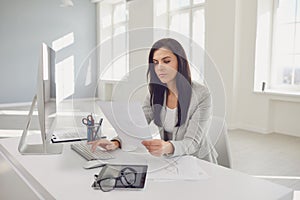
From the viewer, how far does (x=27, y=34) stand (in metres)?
7.64

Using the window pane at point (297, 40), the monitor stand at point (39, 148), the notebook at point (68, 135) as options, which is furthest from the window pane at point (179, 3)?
the monitor stand at point (39, 148)

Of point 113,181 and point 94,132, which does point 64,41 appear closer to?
point 94,132

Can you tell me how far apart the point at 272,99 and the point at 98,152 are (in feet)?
12.4

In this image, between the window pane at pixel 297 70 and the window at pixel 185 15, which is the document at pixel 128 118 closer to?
the window at pixel 185 15

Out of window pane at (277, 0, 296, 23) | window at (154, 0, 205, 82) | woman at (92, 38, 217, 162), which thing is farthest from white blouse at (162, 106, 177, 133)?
window pane at (277, 0, 296, 23)

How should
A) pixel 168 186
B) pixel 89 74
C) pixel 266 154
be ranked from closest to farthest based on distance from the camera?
pixel 168 186, pixel 89 74, pixel 266 154

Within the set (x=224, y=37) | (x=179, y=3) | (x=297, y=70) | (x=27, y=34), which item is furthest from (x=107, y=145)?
(x=27, y=34)

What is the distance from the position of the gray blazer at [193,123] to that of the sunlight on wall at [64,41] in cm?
771

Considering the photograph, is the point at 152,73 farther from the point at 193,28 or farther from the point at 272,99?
the point at 193,28

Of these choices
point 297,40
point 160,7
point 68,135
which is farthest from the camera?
point 160,7

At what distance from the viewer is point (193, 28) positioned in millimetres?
5465

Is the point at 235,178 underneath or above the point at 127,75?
underneath

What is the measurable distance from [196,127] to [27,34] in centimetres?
765

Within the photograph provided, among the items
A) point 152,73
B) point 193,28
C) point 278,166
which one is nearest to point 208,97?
point 152,73
